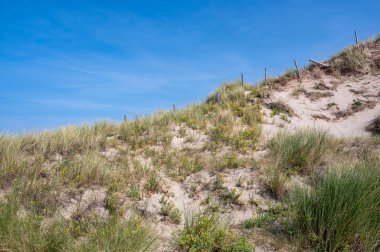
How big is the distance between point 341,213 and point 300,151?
162 inches

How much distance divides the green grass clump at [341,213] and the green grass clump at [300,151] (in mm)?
2917

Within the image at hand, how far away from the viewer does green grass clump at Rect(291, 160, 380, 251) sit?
16.9 feet

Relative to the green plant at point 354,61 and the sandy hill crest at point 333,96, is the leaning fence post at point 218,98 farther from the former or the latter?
the green plant at point 354,61

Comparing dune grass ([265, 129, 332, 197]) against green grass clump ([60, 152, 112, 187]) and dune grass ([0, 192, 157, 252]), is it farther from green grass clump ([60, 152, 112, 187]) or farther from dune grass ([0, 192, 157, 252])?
green grass clump ([60, 152, 112, 187])

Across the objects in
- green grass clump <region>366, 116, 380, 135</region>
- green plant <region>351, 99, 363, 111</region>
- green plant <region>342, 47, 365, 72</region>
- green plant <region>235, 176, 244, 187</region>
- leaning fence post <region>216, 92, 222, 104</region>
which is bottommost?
green plant <region>235, 176, 244, 187</region>

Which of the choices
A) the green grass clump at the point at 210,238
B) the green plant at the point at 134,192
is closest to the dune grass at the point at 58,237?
the green grass clump at the point at 210,238

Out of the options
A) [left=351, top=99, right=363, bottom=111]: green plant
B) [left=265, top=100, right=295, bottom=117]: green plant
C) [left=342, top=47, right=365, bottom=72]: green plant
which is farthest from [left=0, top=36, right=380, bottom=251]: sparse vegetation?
[left=342, top=47, right=365, bottom=72]: green plant

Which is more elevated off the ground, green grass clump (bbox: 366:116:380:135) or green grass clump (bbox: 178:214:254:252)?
green grass clump (bbox: 366:116:380:135)

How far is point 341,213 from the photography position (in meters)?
5.31

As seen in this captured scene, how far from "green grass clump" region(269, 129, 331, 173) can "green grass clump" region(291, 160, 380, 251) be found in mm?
2917

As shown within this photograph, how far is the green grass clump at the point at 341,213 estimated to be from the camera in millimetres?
5141

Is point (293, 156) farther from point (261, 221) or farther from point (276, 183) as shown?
point (261, 221)

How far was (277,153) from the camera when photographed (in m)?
9.48

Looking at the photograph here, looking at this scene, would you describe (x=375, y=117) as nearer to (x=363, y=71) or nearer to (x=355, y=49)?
(x=363, y=71)
